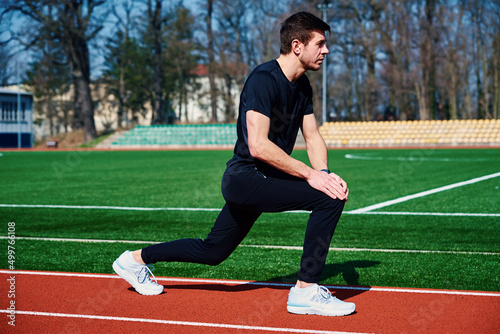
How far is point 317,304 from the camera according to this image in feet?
13.9

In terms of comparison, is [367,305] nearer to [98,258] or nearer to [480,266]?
[480,266]

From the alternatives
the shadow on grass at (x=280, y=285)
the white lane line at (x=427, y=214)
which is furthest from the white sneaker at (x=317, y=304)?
the white lane line at (x=427, y=214)

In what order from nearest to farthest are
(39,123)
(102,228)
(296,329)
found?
(296,329)
(102,228)
(39,123)

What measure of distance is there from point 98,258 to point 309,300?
313 cm

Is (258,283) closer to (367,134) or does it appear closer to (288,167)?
(288,167)

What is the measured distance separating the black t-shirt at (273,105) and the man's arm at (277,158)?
8cm

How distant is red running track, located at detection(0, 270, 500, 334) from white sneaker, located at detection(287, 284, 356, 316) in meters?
0.05

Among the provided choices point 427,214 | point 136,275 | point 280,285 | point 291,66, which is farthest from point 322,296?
point 427,214

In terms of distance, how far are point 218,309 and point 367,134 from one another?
42434 mm

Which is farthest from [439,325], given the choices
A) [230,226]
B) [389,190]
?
[389,190]

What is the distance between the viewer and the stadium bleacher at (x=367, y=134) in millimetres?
41719

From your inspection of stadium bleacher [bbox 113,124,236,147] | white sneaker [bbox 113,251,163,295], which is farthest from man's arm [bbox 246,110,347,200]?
stadium bleacher [bbox 113,124,236,147]

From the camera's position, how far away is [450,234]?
26.2ft

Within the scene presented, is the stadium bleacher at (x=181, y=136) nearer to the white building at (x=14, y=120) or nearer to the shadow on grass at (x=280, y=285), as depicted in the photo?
the white building at (x=14, y=120)
